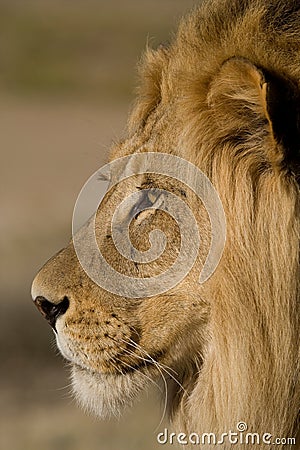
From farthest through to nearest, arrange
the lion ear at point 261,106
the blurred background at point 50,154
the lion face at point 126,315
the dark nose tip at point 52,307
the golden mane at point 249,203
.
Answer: the blurred background at point 50,154 → the dark nose tip at point 52,307 → the lion face at point 126,315 → the golden mane at point 249,203 → the lion ear at point 261,106

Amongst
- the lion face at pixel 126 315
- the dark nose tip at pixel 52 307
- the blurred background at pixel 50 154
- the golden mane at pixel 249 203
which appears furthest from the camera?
the blurred background at pixel 50 154

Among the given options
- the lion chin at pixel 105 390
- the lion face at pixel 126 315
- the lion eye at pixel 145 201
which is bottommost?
the lion chin at pixel 105 390

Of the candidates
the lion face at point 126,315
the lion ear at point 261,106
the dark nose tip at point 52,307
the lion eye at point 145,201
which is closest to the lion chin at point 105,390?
the lion face at point 126,315

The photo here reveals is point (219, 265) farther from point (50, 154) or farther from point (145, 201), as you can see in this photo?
point (50, 154)

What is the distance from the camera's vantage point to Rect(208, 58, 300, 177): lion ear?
96.5 inches

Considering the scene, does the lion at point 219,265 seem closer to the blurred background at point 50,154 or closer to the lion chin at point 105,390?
the lion chin at point 105,390

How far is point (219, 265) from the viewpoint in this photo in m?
2.65

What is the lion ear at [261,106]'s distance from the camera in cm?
245

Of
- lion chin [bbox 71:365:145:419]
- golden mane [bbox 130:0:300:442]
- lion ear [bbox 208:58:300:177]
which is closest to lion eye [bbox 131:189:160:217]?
golden mane [bbox 130:0:300:442]

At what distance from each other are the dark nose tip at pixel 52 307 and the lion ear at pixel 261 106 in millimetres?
613

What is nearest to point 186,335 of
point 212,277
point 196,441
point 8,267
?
point 212,277

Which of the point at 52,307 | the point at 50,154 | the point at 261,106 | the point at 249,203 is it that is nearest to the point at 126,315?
the point at 52,307

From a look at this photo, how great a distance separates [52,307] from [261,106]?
75 centimetres

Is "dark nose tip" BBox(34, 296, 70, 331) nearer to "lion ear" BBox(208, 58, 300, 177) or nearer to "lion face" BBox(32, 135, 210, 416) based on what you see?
"lion face" BBox(32, 135, 210, 416)
